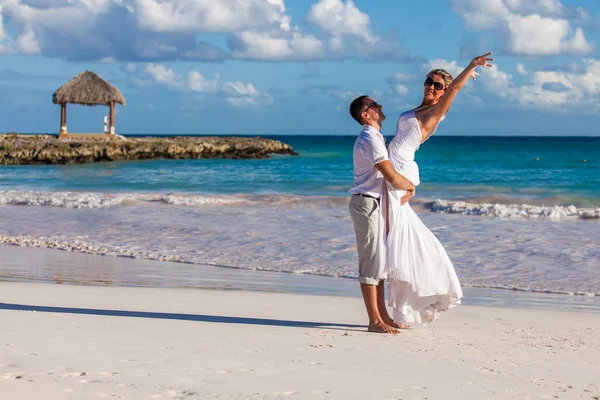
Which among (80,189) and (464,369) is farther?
(80,189)

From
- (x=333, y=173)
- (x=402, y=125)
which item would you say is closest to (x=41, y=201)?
(x=402, y=125)

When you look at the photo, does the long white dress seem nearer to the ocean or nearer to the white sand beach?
the white sand beach

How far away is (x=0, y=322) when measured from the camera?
5.38 meters

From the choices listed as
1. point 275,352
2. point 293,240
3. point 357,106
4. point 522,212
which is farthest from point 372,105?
point 522,212

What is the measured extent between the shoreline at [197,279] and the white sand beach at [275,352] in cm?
79

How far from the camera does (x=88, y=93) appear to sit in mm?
46719

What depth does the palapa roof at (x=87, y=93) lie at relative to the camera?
4647cm

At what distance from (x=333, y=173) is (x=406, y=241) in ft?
108

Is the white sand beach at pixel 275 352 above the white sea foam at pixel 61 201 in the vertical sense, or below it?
below

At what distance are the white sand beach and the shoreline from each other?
2.59ft

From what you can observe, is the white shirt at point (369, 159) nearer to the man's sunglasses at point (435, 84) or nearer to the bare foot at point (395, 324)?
the man's sunglasses at point (435, 84)

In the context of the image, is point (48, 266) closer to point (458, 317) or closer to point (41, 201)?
point (458, 317)

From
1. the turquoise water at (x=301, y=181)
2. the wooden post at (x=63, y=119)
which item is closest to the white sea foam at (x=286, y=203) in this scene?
the turquoise water at (x=301, y=181)

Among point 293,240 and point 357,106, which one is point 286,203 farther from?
point 357,106
